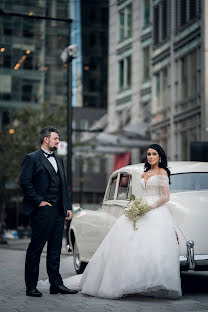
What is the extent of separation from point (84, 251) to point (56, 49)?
124 ft

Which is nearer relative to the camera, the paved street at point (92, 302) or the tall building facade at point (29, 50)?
the paved street at point (92, 302)

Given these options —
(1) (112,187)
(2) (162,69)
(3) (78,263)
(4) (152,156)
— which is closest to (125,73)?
(2) (162,69)

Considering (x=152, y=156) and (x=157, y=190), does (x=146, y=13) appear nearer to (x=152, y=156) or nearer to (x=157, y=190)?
(x=152, y=156)

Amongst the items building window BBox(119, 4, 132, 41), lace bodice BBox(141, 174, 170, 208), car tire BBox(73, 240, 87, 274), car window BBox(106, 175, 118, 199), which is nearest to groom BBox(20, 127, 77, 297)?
lace bodice BBox(141, 174, 170, 208)

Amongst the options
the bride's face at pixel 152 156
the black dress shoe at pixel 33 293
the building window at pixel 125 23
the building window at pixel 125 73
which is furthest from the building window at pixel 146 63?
the black dress shoe at pixel 33 293

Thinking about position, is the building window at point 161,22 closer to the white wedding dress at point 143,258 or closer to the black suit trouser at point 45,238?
the white wedding dress at point 143,258

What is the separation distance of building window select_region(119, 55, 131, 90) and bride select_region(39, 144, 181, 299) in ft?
89.8

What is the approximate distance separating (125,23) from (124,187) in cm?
2698

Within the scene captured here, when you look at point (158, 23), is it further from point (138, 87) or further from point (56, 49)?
point (56, 49)

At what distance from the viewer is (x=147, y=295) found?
323 inches

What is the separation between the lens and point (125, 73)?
36000 mm

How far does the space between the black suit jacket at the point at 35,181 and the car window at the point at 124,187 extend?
4.51 feet

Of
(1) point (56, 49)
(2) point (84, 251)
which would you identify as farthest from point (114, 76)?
(2) point (84, 251)

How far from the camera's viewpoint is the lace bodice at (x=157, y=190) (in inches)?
328
